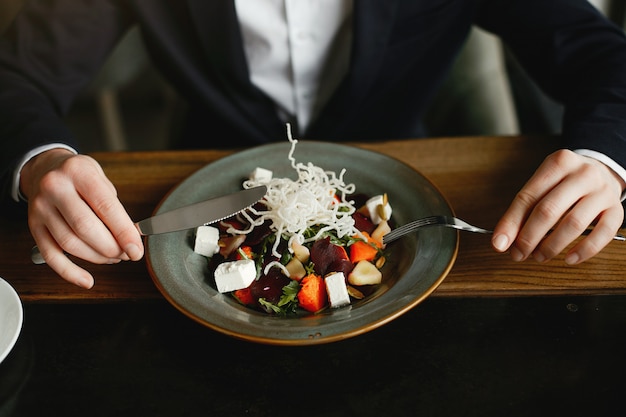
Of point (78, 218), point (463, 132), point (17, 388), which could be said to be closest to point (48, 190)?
point (78, 218)

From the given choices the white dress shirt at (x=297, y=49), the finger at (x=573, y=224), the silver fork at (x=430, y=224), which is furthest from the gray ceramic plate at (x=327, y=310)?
the white dress shirt at (x=297, y=49)

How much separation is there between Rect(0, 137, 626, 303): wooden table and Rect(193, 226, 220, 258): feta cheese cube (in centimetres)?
10

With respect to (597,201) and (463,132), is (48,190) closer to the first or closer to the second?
(597,201)

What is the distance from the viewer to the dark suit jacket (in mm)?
1114

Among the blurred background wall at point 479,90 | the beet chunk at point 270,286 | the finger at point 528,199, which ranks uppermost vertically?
the finger at point 528,199

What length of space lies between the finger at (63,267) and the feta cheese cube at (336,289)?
1.16 ft

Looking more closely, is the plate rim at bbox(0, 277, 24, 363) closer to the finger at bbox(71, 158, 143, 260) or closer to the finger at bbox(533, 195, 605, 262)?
the finger at bbox(71, 158, 143, 260)

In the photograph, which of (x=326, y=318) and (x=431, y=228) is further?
(x=431, y=228)

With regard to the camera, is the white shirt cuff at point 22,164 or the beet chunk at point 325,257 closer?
the beet chunk at point 325,257

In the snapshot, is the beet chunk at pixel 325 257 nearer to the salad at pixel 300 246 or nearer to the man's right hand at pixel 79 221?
the salad at pixel 300 246

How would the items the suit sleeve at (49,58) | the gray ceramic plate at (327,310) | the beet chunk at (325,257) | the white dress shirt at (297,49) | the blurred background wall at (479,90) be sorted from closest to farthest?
the gray ceramic plate at (327,310) → the beet chunk at (325,257) → the suit sleeve at (49,58) → the white dress shirt at (297,49) → the blurred background wall at (479,90)

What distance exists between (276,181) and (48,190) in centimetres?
37

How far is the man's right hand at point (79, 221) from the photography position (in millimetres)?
801

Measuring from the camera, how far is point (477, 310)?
0.85 metres
